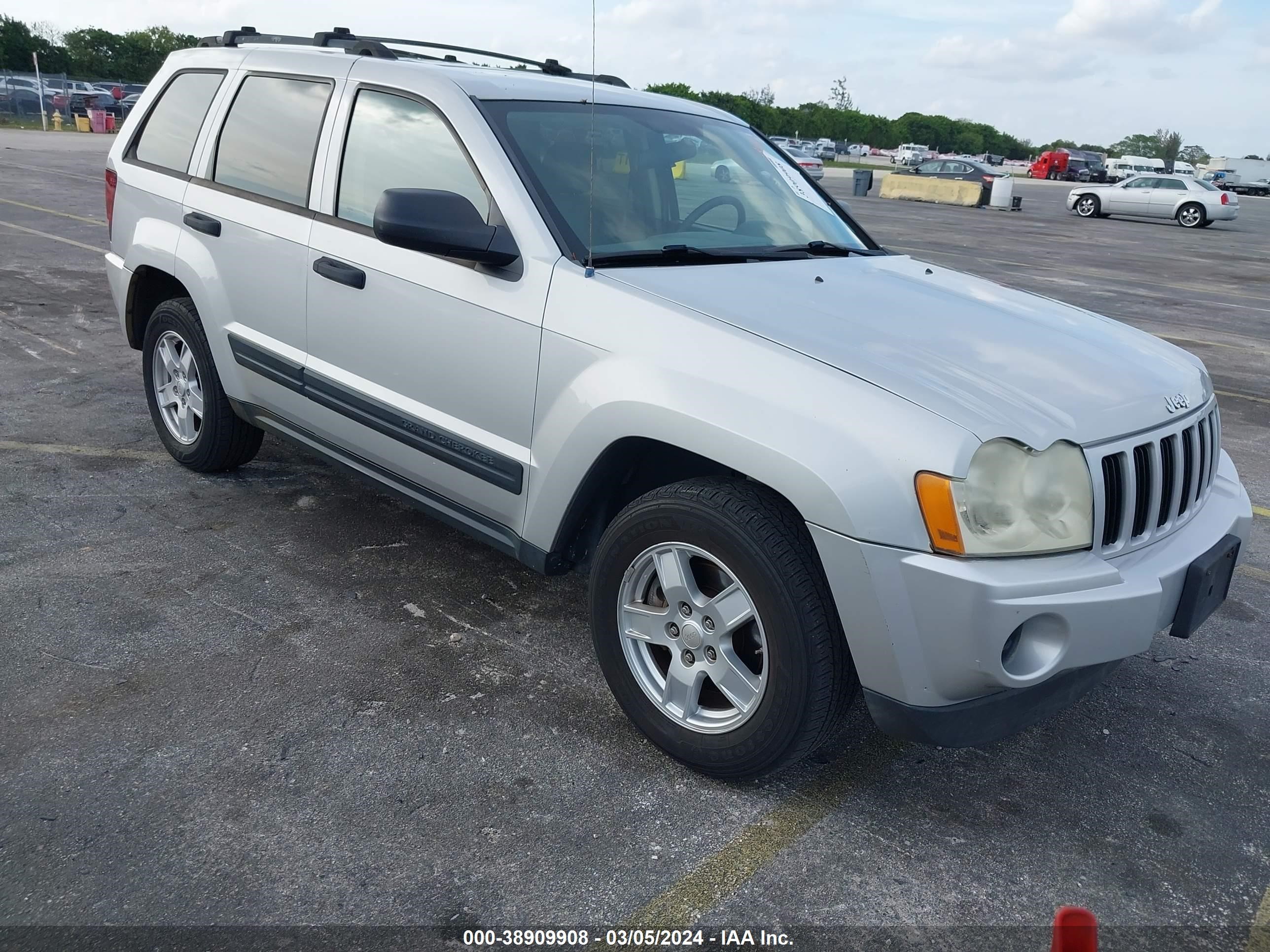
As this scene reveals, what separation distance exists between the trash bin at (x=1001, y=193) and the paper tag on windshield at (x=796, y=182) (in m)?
29.3

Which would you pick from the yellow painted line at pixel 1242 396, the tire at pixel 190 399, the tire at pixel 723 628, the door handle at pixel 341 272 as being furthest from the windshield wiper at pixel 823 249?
the yellow painted line at pixel 1242 396

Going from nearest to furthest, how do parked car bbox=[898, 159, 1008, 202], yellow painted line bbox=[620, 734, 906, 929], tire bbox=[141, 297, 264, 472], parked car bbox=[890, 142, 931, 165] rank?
1. yellow painted line bbox=[620, 734, 906, 929]
2. tire bbox=[141, 297, 264, 472]
3. parked car bbox=[898, 159, 1008, 202]
4. parked car bbox=[890, 142, 931, 165]

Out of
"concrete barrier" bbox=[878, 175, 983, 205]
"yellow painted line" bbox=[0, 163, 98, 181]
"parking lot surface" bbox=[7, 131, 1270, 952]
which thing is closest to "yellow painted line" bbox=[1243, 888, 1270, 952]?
"parking lot surface" bbox=[7, 131, 1270, 952]

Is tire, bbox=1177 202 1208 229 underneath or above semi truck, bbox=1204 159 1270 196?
underneath

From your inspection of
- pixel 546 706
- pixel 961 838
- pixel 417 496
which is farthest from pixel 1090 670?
pixel 417 496

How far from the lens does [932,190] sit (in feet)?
111

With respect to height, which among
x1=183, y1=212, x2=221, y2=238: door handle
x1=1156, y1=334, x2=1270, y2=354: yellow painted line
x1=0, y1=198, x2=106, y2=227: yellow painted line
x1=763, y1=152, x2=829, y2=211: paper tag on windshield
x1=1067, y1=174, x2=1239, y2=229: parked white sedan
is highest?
x1=1067, y1=174, x2=1239, y2=229: parked white sedan

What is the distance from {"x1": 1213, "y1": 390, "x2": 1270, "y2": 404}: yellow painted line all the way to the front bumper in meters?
6.06

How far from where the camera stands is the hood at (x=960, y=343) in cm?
259

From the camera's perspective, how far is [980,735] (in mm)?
2578

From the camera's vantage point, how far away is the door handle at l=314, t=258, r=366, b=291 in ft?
12.0

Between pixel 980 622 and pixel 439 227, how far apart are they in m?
1.81

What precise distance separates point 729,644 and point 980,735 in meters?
0.66

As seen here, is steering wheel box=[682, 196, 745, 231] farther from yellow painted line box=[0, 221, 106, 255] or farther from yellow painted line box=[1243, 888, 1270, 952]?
yellow painted line box=[0, 221, 106, 255]
